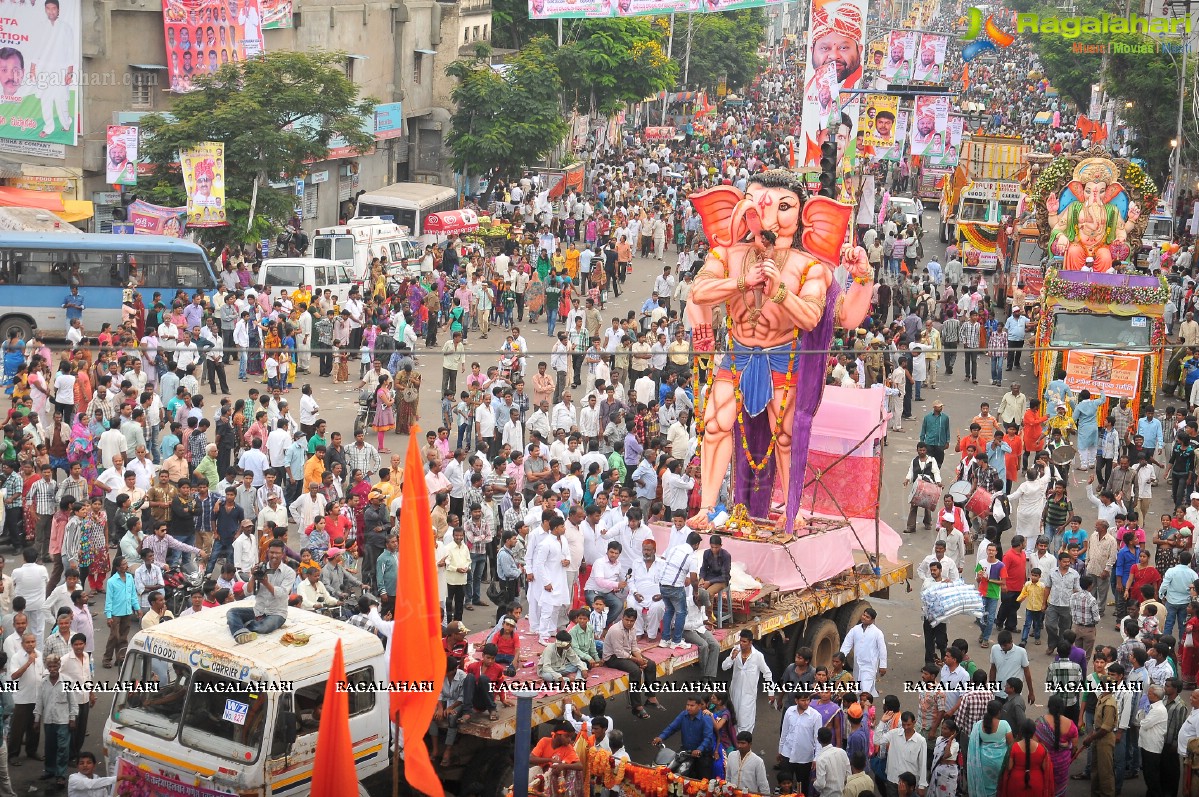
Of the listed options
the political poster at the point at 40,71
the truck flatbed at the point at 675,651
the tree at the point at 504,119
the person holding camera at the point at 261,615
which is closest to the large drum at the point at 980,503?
the truck flatbed at the point at 675,651

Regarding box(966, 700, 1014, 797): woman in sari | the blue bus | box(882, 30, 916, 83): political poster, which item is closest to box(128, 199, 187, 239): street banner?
the blue bus

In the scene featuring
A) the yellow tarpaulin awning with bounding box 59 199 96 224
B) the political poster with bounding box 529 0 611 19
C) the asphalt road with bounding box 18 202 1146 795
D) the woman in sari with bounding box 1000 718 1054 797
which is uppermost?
the political poster with bounding box 529 0 611 19

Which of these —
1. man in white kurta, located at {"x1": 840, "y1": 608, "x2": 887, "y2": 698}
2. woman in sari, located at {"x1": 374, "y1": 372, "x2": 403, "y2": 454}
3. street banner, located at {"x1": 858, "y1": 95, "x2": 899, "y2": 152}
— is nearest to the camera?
man in white kurta, located at {"x1": 840, "y1": 608, "x2": 887, "y2": 698}

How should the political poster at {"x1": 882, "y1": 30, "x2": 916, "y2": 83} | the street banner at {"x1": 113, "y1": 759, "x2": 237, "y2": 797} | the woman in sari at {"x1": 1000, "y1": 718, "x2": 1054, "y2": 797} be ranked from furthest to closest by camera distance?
1. the political poster at {"x1": 882, "y1": 30, "x2": 916, "y2": 83}
2. the woman in sari at {"x1": 1000, "y1": 718, "x2": 1054, "y2": 797}
3. the street banner at {"x1": 113, "y1": 759, "x2": 237, "y2": 797}

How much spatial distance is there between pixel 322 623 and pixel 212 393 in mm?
13910

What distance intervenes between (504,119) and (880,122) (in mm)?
11705

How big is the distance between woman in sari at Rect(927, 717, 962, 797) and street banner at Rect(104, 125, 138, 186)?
81.1 feet

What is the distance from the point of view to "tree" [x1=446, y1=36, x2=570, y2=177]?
43.5 meters

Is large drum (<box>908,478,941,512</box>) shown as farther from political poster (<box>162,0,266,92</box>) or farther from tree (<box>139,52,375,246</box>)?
political poster (<box>162,0,266,92</box>)

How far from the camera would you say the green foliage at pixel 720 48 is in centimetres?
7362

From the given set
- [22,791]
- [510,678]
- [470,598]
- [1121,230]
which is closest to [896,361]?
[1121,230]

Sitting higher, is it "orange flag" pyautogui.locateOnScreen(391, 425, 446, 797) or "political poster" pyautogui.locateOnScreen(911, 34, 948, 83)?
"political poster" pyautogui.locateOnScreen(911, 34, 948, 83)

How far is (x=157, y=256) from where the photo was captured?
28328mm

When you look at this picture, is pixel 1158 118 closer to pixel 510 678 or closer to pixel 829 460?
pixel 829 460
